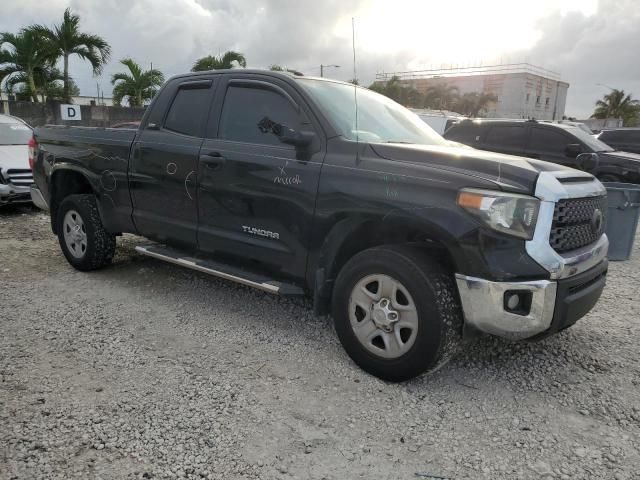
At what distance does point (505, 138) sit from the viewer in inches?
378

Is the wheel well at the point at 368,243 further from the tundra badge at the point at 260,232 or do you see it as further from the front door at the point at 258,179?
the tundra badge at the point at 260,232

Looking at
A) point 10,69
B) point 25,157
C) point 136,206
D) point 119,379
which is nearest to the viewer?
point 119,379

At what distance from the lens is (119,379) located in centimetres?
322

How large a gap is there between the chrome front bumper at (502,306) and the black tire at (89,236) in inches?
142

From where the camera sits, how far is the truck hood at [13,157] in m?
8.31

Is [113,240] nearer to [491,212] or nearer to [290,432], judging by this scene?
[290,432]

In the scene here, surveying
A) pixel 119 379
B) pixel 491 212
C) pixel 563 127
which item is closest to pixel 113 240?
pixel 119 379

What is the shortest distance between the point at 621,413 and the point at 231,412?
7.21ft

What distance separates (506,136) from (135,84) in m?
18.9

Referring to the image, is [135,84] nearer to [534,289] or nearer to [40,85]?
[40,85]

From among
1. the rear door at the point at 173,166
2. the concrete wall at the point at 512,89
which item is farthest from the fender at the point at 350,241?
the concrete wall at the point at 512,89

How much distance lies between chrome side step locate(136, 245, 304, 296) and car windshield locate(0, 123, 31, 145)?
627 centimetres

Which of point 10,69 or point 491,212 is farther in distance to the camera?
point 10,69

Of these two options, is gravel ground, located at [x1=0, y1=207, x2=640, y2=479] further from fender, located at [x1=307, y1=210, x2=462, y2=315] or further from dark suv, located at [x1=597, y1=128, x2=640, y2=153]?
dark suv, located at [x1=597, y1=128, x2=640, y2=153]
